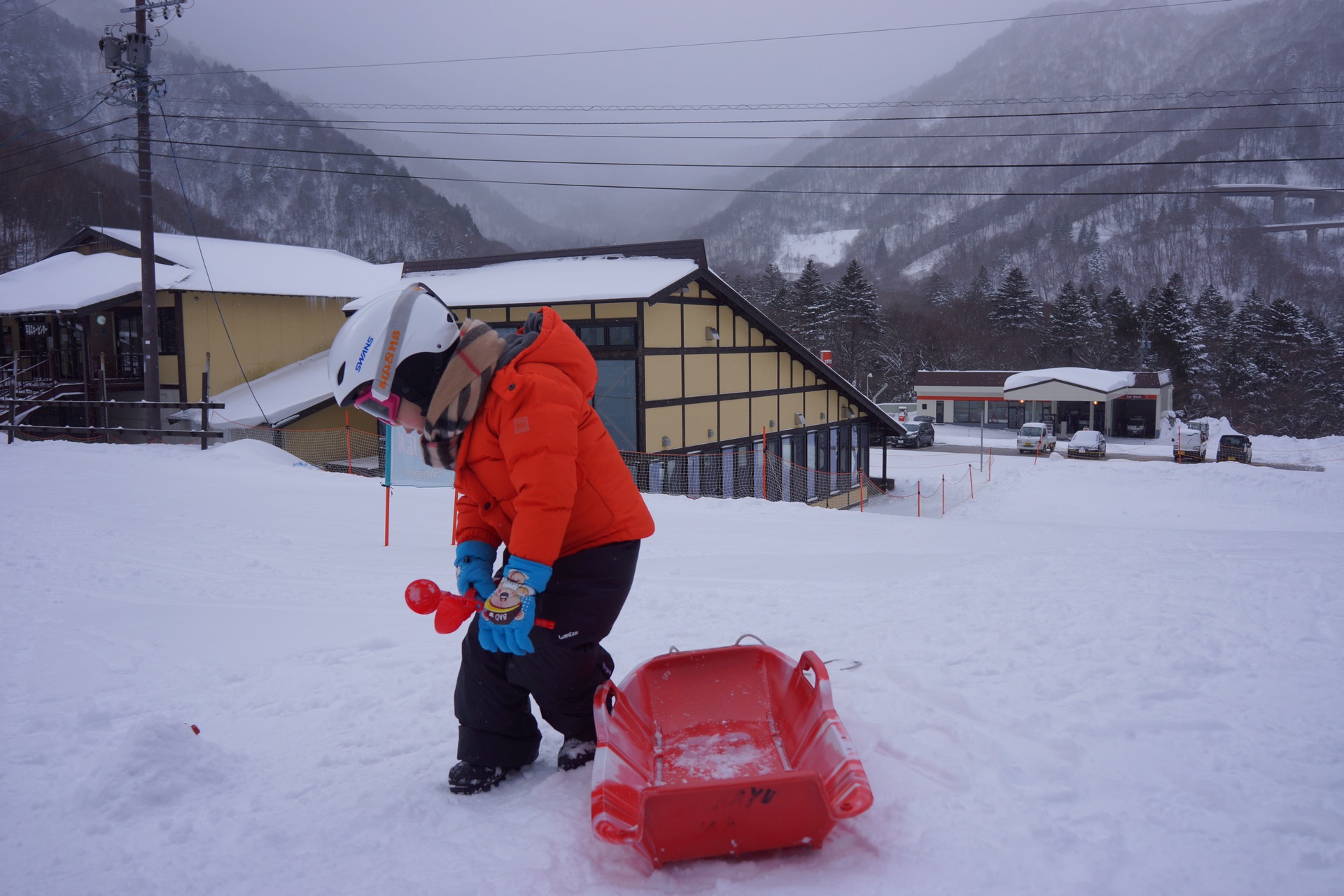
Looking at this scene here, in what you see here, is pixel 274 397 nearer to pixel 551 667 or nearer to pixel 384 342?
pixel 384 342

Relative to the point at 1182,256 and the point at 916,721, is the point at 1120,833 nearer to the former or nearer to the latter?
the point at 916,721

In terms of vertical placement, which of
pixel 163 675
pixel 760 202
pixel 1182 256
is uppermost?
pixel 760 202

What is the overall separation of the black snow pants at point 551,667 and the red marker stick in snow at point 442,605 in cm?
9

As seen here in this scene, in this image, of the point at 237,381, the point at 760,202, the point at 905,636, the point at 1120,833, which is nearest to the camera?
the point at 1120,833

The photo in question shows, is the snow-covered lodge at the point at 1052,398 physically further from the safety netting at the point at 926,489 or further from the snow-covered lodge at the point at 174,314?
the snow-covered lodge at the point at 174,314

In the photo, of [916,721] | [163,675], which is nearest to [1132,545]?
[916,721]

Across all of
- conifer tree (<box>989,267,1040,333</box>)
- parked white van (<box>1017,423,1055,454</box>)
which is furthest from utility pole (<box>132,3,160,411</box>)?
conifer tree (<box>989,267,1040,333</box>)

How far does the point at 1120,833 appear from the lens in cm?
222

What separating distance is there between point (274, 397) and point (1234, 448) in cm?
3675

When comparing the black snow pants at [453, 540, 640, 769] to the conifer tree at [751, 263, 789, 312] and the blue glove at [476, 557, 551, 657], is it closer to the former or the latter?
the blue glove at [476, 557, 551, 657]

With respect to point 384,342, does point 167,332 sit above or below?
above

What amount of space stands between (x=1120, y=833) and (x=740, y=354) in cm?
1729

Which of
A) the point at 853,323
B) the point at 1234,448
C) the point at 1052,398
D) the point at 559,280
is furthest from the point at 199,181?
the point at 1234,448

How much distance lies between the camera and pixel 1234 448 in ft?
106
